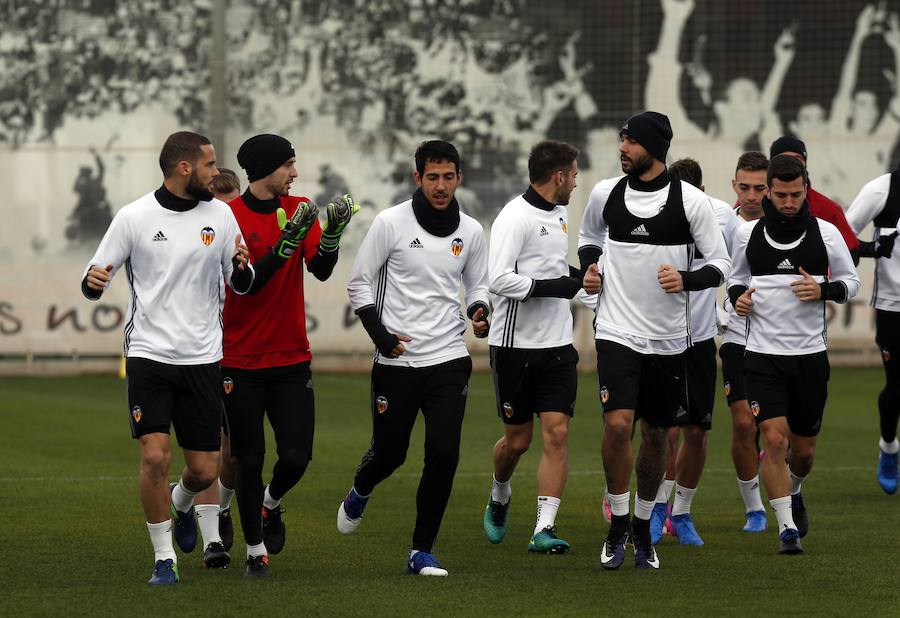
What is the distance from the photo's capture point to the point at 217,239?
330 inches

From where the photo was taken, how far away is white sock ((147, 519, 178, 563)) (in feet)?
27.1

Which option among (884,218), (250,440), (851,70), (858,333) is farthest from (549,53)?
(250,440)

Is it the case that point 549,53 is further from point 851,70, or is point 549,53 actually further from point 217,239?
point 217,239

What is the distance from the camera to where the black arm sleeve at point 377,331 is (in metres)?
8.73

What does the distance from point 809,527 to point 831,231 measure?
198 cm

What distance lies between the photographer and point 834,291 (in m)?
9.62

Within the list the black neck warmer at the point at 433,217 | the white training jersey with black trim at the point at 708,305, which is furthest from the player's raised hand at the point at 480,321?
the white training jersey with black trim at the point at 708,305

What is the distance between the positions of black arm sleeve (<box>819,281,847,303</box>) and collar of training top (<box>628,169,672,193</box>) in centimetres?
126

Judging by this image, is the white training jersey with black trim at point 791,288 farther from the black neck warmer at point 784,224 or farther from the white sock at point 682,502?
the white sock at point 682,502

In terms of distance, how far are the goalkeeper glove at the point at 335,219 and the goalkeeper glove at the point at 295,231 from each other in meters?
0.09

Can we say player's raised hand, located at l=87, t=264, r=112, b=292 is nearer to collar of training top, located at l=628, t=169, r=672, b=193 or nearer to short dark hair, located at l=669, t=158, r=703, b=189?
collar of training top, located at l=628, t=169, r=672, b=193

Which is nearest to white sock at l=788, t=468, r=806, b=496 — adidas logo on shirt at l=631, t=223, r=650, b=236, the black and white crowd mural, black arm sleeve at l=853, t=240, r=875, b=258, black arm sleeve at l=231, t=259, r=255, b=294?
adidas logo on shirt at l=631, t=223, r=650, b=236

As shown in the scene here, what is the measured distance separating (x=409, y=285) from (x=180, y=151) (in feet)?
4.66

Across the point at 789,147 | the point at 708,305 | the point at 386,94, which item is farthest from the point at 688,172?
the point at 386,94
